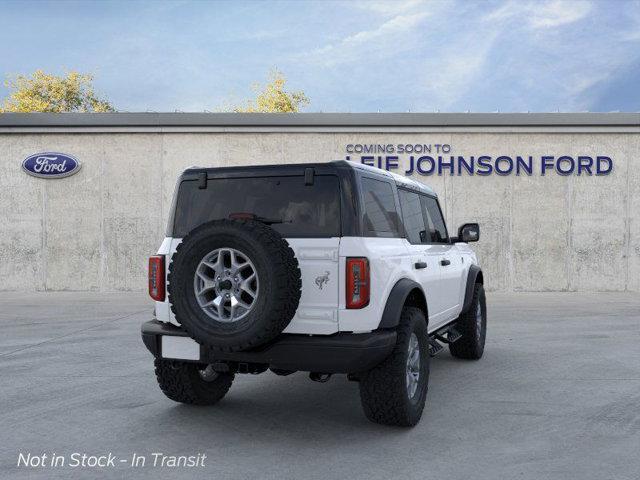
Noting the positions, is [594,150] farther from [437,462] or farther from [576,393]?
[437,462]

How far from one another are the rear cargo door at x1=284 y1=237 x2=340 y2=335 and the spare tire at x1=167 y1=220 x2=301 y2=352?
10 centimetres

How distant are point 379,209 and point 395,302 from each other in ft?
2.32

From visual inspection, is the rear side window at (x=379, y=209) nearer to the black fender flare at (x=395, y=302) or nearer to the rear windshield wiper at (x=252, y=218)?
the black fender flare at (x=395, y=302)

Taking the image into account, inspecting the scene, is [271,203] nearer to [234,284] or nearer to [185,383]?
Result: [234,284]

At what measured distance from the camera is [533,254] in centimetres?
1541

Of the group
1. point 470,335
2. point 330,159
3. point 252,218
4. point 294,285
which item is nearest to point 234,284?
point 294,285

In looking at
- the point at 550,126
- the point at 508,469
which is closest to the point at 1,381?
the point at 508,469

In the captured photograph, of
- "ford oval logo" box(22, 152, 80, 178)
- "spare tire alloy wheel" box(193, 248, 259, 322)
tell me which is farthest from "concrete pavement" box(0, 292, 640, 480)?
"ford oval logo" box(22, 152, 80, 178)

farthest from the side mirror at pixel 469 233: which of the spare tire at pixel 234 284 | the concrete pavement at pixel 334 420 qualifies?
the spare tire at pixel 234 284

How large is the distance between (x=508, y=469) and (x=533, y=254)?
497 inches


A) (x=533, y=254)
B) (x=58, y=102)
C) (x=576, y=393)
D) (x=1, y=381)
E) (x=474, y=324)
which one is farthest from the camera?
(x=58, y=102)

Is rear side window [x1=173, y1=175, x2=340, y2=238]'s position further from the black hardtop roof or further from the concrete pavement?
the concrete pavement

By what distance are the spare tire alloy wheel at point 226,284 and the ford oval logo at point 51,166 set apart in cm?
1325

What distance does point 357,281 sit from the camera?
12.6 feet
